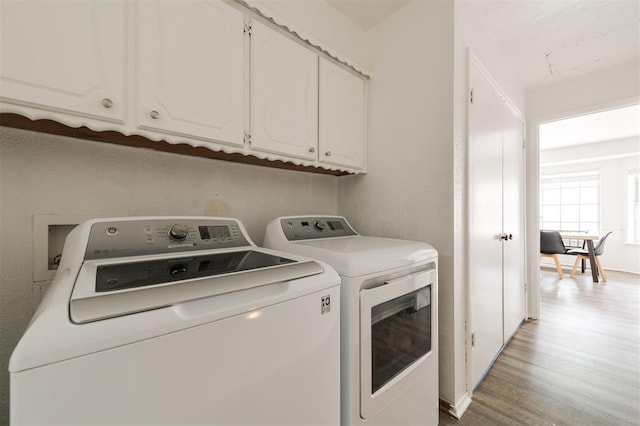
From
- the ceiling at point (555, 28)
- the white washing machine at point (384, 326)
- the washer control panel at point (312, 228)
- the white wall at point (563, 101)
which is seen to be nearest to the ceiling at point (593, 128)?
the white wall at point (563, 101)

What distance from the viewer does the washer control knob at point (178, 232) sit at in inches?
41.0

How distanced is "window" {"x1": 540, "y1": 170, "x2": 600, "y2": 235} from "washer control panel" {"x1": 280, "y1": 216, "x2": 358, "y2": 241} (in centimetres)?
648

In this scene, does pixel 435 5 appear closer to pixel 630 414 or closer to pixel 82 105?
pixel 82 105

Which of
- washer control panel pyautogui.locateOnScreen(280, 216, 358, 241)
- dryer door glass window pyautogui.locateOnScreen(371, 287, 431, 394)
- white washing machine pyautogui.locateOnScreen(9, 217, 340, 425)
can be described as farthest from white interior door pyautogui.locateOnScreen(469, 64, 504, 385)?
white washing machine pyautogui.locateOnScreen(9, 217, 340, 425)

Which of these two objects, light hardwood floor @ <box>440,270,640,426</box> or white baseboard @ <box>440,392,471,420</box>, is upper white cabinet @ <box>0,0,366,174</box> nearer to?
white baseboard @ <box>440,392,471,420</box>

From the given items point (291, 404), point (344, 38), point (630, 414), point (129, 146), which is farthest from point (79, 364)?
point (630, 414)

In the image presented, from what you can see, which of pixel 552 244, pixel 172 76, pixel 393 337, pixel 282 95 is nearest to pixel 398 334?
pixel 393 337

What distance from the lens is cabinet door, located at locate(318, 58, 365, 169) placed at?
1562mm

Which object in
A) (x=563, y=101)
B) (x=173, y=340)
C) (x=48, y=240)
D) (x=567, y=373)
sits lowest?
(x=567, y=373)

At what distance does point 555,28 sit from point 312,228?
228cm

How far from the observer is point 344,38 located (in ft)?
5.87

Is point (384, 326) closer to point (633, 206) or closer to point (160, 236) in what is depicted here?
point (160, 236)

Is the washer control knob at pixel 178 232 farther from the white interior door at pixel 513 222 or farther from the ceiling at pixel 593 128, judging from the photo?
the ceiling at pixel 593 128

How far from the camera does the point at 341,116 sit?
167 centimetres
